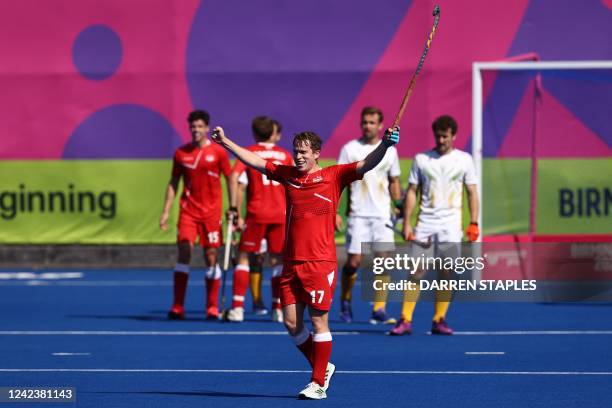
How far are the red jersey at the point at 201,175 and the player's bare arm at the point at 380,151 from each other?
17.9 ft

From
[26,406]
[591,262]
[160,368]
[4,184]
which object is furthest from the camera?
[4,184]

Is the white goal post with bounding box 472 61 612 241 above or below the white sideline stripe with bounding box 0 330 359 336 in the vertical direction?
above

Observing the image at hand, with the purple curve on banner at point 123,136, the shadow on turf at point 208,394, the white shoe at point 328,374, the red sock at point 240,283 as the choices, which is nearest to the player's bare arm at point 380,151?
the white shoe at point 328,374

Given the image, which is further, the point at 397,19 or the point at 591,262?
the point at 397,19

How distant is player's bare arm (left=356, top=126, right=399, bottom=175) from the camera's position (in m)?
8.84

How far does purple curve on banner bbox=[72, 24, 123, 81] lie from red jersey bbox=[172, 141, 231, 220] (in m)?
6.48

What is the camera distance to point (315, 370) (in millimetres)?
9422

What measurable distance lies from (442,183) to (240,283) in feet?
8.85

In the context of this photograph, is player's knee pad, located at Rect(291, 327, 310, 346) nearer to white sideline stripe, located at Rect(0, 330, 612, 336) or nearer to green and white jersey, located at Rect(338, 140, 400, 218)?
white sideline stripe, located at Rect(0, 330, 612, 336)

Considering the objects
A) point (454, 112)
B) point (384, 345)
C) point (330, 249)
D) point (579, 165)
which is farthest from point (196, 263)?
point (330, 249)

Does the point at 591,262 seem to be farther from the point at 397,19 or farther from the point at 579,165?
the point at 397,19

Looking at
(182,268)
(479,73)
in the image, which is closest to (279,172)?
(182,268)

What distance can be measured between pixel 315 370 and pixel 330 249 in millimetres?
860

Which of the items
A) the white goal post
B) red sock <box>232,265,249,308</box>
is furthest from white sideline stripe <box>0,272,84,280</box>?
the white goal post
